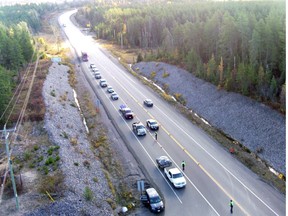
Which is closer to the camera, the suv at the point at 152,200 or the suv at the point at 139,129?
the suv at the point at 152,200

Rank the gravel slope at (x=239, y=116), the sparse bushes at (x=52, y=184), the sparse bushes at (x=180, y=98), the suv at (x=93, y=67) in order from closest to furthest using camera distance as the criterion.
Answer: the sparse bushes at (x=52, y=184)
the gravel slope at (x=239, y=116)
the sparse bushes at (x=180, y=98)
the suv at (x=93, y=67)

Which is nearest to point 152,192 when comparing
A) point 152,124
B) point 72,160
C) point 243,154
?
point 72,160

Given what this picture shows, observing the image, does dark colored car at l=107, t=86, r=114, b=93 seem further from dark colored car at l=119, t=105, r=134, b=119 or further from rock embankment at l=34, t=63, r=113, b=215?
dark colored car at l=119, t=105, r=134, b=119

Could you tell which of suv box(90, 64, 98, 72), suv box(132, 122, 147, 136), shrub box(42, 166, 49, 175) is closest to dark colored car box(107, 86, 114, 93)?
suv box(90, 64, 98, 72)

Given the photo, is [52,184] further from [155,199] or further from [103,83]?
[103,83]

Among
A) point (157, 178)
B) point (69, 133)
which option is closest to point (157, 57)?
point (69, 133)

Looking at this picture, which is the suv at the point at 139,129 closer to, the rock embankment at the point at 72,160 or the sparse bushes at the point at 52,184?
the rock embankment at the point at 72,160

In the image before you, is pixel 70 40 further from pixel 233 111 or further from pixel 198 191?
pixel 198 191

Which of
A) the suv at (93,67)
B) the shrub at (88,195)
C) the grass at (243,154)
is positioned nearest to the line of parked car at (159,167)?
the shrub at (88,195)
